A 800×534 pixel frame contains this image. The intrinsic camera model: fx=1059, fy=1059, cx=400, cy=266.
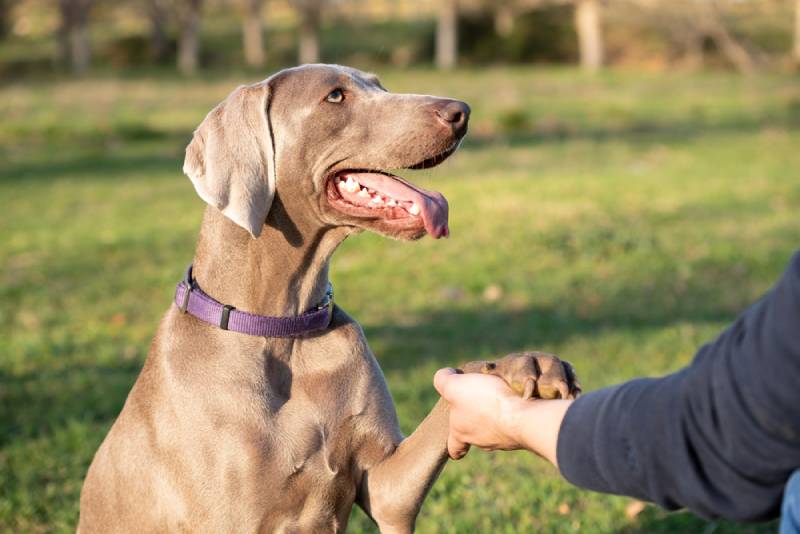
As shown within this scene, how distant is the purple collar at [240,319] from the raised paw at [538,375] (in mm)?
753

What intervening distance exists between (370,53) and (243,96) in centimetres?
3905

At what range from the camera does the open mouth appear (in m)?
3.20

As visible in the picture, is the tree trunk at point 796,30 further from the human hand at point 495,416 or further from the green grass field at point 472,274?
the human hand at point 495,416

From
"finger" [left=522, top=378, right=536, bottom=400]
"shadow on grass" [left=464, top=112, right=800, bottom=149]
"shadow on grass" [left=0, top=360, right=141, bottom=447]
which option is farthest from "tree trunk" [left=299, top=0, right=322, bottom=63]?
"finger" [left=522, top=378, right=536, bottom=400]

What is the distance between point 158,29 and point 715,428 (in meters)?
47.3

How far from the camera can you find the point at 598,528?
167 inches

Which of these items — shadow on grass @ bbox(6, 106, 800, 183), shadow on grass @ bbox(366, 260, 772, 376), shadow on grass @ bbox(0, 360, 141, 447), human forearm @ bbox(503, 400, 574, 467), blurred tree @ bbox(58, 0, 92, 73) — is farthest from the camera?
blurred tree @ bbox(58, 0, 92, 73)

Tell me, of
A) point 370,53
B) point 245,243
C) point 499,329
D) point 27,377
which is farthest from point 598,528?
point 370,53

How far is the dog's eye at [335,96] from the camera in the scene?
3422mm

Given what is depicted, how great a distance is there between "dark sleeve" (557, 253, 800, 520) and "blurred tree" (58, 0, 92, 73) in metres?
41.5

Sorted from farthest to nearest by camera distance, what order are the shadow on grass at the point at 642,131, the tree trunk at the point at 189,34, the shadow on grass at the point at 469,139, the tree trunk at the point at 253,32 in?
the tree trunk at the point at 253,32 → the tree trunk at the point at 189,34 → the shadow on grass at the point at 642,131 → the shadow on grass at the point at 469,139

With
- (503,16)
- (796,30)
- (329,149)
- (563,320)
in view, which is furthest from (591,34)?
(329,149)

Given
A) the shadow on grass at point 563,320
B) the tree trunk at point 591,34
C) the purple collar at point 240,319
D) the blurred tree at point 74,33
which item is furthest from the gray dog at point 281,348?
the blurred tree at point 74,33

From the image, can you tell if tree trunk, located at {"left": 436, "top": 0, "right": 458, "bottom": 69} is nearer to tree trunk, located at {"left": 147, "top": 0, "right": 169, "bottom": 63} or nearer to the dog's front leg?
tree trunk, located at {"left": 147, "top": 0, "right": 169, "bottom": 63}
